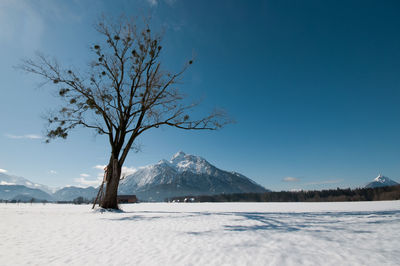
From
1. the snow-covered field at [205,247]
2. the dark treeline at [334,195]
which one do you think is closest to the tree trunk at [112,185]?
the snow-covered field at [205,247]

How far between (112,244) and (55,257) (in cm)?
124

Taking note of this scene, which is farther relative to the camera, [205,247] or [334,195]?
[334,195]

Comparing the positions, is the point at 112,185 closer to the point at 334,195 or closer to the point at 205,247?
the point at 205,247

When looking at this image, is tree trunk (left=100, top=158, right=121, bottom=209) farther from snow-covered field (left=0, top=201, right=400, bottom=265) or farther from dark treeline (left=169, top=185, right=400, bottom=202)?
dark treeline (left=169, top=185, right=400, bottom=202)

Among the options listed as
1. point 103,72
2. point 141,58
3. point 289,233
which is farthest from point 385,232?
point 103,72

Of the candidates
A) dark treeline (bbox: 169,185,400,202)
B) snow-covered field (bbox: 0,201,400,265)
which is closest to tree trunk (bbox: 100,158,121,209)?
snow-covered field (bbox: 0,201,400,265)

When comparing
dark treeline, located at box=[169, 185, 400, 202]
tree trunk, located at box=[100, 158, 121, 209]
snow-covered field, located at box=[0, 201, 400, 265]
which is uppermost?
tree trunk, located at box=[100, 158, 121, 209]

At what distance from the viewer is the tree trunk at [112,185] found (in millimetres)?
13778

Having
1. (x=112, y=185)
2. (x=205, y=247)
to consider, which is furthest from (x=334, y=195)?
(x=205, y=247)

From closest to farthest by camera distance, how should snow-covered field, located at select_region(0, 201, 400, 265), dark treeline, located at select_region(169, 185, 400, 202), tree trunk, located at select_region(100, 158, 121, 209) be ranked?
1. snow-covered field, located at select_region(0, 201, 400, 265)
2. tree trunk, located at select_region(100, 158, 121, 209)
3. dark treeline, located at select_region(169, 185, 400, 202)

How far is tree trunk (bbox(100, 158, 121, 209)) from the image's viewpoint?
13778 millimetres

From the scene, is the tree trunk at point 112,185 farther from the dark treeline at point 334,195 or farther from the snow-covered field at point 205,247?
the dark treeline at point 334,195

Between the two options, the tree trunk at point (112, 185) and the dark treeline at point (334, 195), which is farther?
the dark treeline at point (334, 195)

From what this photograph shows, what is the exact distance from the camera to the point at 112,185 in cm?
1412
